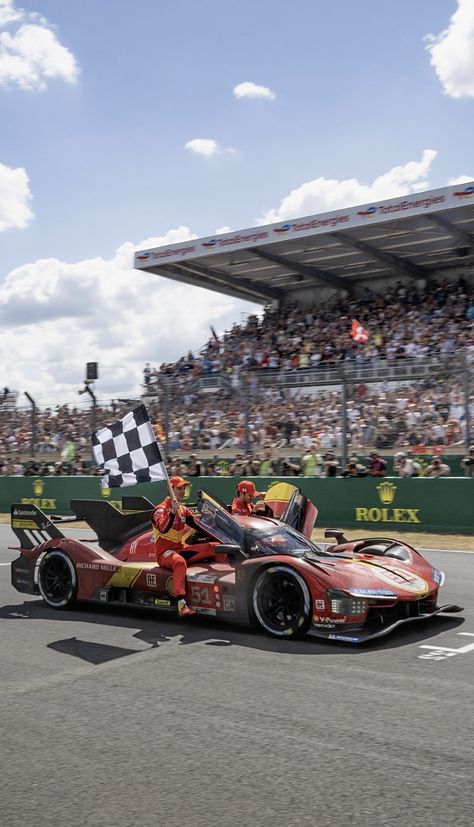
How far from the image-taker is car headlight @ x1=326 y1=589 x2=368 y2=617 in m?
6.27

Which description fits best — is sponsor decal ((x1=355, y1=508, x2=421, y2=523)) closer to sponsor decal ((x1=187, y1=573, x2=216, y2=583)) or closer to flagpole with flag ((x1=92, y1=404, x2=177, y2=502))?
flagpole with flag ((x1=92, y1=404, x2=177, y2=502))

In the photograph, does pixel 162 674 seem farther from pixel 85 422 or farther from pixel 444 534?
pixel 85 422

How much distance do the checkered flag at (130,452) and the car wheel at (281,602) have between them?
216cm

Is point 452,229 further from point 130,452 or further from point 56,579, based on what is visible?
point 56,579

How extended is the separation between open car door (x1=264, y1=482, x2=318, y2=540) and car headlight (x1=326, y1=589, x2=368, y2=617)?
222cm

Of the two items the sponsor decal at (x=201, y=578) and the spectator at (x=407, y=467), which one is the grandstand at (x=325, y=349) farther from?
the sponsor decal at (x=201, y=578)

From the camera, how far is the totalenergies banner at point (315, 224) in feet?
86.5

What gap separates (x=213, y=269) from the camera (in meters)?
34.9

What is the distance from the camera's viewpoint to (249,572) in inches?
268

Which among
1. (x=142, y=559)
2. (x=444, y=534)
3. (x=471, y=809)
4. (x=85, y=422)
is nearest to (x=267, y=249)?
(x=85, y=422)

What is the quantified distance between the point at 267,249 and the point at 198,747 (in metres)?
28.9

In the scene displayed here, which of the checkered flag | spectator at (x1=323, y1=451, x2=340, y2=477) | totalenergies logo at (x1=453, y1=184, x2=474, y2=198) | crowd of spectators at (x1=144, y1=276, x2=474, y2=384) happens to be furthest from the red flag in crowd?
the checkered flag

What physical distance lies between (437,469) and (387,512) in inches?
51.9

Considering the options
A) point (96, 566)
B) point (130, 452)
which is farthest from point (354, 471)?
point (96, 566)
